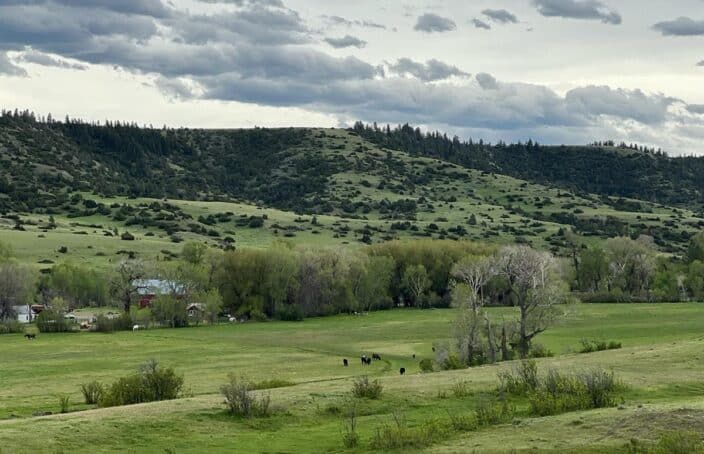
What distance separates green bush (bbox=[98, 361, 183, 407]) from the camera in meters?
43.9

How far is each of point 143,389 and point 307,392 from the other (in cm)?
837

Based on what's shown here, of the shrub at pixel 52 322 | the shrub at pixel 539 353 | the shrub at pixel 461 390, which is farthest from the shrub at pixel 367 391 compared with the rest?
the shrub at pixel 52 322

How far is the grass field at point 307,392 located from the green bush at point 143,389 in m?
1.51

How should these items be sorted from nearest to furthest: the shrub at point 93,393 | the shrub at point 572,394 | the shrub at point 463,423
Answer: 1. the shrub at point 463,423
2. the shrub at point 572,394
3. the shrub at point 93,393

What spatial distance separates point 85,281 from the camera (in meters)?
132

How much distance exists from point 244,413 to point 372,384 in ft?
22.7

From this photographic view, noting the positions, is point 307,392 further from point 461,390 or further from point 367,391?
point 461,390

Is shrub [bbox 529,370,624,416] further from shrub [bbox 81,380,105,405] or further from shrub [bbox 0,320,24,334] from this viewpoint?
shrub [bbox 0,320,24,334]

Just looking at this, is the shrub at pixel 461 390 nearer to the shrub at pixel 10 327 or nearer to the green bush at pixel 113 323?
the green bush at pixel 113 323

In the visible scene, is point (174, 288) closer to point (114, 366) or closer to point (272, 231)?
point (114, 366)

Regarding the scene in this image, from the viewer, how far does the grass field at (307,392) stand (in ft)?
102

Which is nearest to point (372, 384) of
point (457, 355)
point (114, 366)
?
point (457, 355)

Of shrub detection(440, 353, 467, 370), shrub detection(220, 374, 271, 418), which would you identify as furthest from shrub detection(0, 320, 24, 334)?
shrub detection(220, 374, 271, 418)

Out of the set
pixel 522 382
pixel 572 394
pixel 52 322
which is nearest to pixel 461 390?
pixel 522 382
